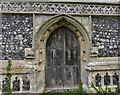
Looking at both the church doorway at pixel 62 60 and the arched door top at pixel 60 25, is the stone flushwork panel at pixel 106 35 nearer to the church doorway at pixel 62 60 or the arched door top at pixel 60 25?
the arched door top at pixel 60 25

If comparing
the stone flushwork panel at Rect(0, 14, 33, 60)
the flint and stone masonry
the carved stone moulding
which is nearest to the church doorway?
the flint and stone masonry

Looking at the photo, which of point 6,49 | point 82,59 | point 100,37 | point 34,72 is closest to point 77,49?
point 82,59

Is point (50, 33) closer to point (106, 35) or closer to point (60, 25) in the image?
point (60, 25)

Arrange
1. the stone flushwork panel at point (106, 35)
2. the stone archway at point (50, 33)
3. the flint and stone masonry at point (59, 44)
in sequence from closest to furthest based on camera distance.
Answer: the flint and stone masonry at point (59, 44) < the stone archway at point (50, 33) < the stone flushwork panel at point (106, 35)

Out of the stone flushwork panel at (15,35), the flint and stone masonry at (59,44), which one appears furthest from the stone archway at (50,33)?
the stone flushwork panel at (15,35)

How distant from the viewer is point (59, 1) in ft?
24.9

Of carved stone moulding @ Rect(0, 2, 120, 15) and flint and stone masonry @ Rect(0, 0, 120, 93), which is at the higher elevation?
carved stone moulding @ Rect(0, 2, 120, 15)

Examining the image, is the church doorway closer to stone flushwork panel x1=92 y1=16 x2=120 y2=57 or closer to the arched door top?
the arched door top

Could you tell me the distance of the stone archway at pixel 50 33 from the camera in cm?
759

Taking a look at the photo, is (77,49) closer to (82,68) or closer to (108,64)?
(82,68)

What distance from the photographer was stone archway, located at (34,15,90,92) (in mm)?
7586

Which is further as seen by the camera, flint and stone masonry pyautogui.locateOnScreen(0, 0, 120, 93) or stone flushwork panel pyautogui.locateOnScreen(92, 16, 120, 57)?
stone flushwork panel pyautogui.locateOnScreen(92, 16, 120, 57)

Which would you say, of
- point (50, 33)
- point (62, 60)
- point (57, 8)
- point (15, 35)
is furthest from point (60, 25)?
point (15, 35)

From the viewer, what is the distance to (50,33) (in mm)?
7812
